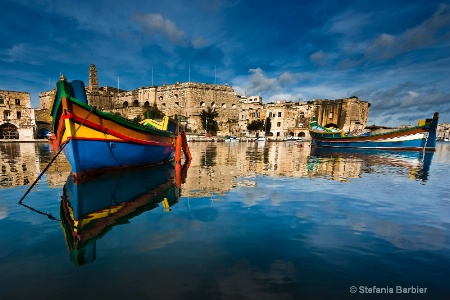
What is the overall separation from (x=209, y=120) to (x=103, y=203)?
51.6m

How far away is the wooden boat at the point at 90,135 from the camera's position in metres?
7.47

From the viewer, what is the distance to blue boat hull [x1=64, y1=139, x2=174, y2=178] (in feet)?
25.1

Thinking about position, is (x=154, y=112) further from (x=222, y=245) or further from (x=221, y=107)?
(x=222, y=245)

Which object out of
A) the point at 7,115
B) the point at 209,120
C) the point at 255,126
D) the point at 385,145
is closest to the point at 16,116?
the point at 7,115

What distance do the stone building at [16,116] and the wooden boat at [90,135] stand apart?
143 ft

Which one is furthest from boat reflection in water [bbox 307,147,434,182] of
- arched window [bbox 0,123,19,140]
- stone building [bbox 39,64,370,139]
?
arched window [bbox 0,123,19,140]

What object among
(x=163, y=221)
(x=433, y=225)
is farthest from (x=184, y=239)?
(x=433, y=225)

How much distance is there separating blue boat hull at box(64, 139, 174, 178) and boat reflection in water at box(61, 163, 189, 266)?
0.46 metres

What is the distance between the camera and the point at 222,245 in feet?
11.0

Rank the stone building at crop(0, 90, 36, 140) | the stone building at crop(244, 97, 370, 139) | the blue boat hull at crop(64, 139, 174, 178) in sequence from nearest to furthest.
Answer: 1. the blue boat hull at crop(64, 139, 174, 178)
2. the stone building at crop(0, 90, 36, 140)
3. the stone building at crop(244, 97, 370, 139)

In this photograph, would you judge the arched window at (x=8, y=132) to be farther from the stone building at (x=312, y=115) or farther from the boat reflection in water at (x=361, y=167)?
the stone building at (x=312, y=115)

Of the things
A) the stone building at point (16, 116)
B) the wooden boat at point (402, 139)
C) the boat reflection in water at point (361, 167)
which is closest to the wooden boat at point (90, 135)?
the boat reflection in water at point (361, 167)

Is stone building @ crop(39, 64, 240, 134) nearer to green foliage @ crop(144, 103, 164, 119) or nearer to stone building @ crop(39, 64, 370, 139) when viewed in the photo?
stone building @ crop(39, 64, 370, 139)

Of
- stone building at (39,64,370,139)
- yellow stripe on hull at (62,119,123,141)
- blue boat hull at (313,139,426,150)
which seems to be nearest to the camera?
yellow stripe on hull at (62,119,123,141)
